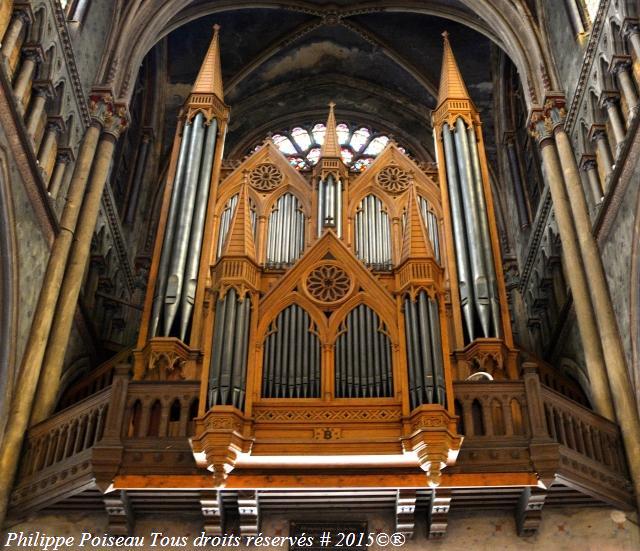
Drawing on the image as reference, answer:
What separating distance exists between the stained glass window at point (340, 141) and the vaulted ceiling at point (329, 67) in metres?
0.25

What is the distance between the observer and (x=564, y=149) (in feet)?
46.2

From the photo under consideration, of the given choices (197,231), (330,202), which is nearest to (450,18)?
(330,202)

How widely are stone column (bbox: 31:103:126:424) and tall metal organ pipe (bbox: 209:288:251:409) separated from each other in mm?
2682

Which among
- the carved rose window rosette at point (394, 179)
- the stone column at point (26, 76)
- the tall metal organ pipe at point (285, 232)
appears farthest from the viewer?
the carved rose window rosette at point (394, 179)

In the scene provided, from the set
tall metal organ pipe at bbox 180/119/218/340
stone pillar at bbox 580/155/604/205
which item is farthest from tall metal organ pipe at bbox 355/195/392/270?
stone pillar at bbox 580/155/604/205

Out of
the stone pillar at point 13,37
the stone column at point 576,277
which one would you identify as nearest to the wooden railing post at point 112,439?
the stone pillar at point 13,37

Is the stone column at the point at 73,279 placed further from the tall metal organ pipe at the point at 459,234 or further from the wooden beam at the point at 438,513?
the tall metal organ pipe at the point at 459,234

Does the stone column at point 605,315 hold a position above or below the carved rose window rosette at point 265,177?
below

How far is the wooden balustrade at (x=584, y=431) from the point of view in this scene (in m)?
10.5

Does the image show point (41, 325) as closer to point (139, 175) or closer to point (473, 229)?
point (473, 229)

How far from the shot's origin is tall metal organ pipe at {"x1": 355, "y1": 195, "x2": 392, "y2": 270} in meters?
14.4

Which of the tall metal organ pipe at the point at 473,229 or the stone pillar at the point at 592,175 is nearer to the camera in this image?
the tall metal organ pipe at the point at 473,229

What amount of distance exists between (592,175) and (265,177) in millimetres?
5880

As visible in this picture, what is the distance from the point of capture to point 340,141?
21.3 meters
